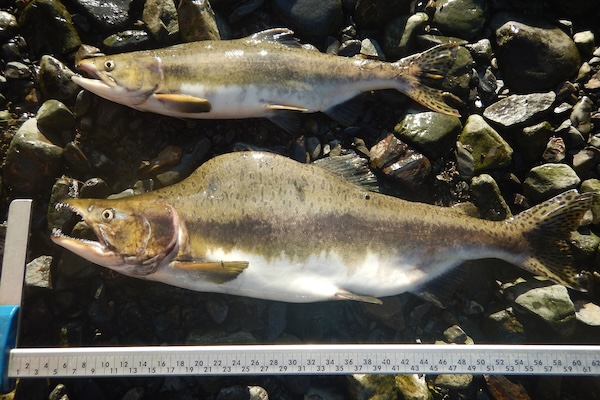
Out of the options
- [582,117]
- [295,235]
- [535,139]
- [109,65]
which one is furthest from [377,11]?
[109,65]

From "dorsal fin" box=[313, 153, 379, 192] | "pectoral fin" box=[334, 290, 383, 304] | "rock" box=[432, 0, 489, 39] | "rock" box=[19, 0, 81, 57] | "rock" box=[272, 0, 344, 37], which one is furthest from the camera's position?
"rock" box=[432, 0, 489, 39]

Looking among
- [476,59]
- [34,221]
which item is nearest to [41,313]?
[34,221]

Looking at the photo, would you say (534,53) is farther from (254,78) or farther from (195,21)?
(195,21)

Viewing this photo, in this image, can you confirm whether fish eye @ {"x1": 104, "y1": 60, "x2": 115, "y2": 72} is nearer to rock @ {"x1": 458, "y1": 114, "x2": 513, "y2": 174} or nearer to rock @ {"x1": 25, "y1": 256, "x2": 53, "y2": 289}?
rock @ {"x1": 25, "y1": 256, "x2": 53, "y2": 289}

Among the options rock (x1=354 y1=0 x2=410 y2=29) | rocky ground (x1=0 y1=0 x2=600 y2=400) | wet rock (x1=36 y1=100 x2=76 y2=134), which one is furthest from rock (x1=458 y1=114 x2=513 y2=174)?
wet rock (x1=36 y1=100 x2=76 y2=134)

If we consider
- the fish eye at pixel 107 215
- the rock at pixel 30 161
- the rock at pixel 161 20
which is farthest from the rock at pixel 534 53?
the rock at pixel 30 161

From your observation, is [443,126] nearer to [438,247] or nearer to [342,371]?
[438,247]
